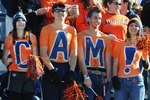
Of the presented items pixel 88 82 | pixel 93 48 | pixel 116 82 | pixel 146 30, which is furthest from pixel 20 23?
pixel 146 30

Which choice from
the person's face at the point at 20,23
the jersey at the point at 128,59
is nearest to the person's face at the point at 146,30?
the jersey at the point at 128,59

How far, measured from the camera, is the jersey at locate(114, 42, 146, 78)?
654cm

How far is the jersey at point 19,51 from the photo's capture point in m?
6.46

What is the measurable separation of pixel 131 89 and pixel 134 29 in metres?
0.85

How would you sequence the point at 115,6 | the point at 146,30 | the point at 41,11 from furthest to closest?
the point at 146,30 < the point at 115,6 < the point at 41,11

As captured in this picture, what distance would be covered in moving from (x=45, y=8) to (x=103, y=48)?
1.03 m

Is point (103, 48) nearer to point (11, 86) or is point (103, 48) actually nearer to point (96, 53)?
point (96, 53)

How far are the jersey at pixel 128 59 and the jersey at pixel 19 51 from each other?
4.01 feet

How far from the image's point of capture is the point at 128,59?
6.56m

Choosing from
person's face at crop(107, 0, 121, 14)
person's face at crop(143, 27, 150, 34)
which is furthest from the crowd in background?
person's face at crop(107, 0, 121, 14)

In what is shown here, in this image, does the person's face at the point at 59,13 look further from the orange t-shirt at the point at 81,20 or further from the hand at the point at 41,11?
the orange t-shirt at the point at 81,20

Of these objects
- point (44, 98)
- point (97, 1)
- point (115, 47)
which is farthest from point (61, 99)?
point (97, 1)

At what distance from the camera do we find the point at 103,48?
21.6ft

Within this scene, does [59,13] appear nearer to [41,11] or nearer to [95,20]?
[41,11]
